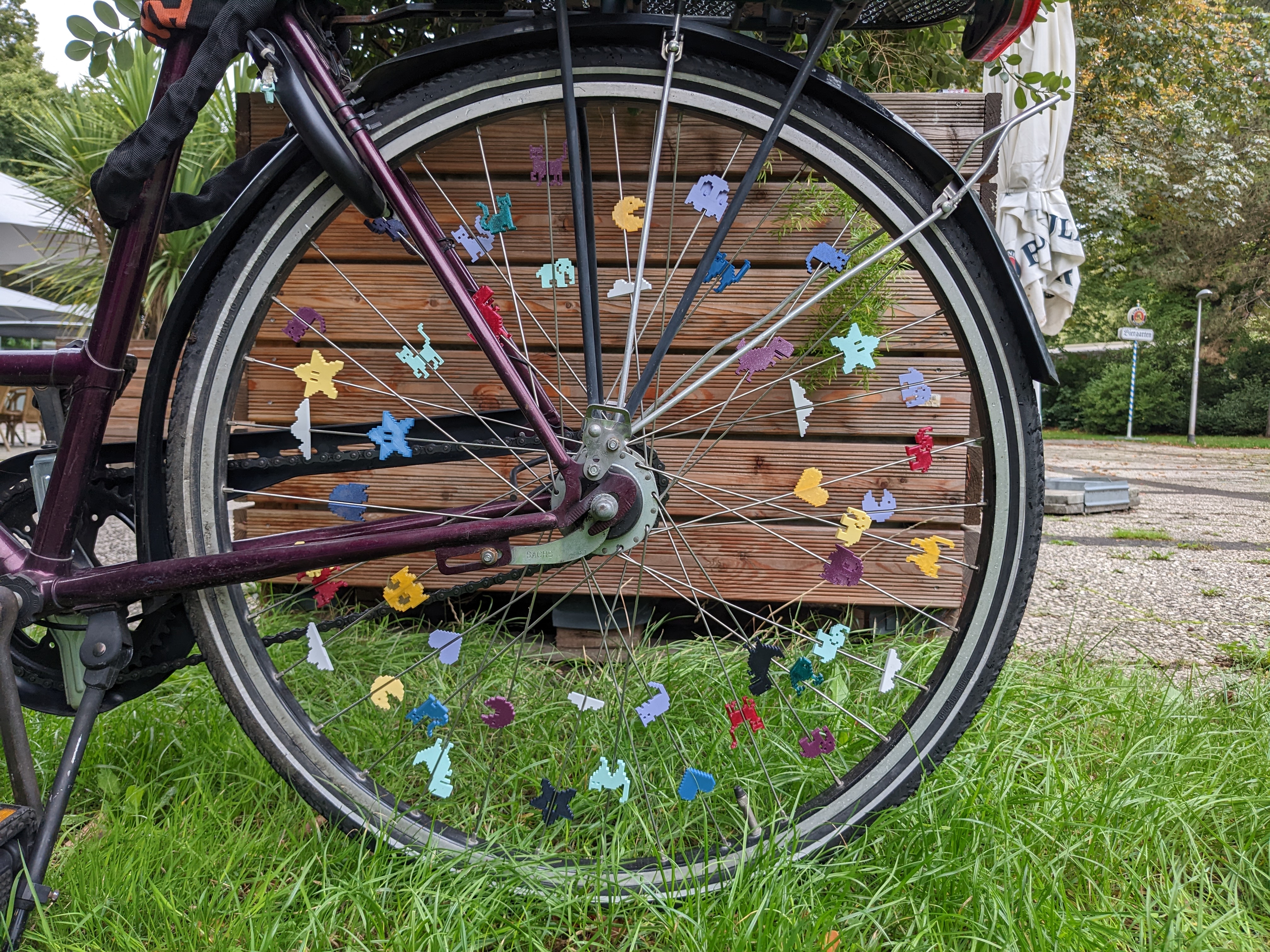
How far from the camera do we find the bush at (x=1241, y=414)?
16.1 meters

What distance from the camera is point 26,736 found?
1.12 meters

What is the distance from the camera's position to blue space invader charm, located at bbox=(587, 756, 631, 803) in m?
1.22

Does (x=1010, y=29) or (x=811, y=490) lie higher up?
(x=1010, y=29)

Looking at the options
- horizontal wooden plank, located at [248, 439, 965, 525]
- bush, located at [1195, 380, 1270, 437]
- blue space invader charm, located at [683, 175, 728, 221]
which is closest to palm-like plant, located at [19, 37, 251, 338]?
horizontal wooden plank, located at [248, 439, 965, 525]

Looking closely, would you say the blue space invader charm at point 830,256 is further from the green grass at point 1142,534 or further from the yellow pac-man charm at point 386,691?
the green grass at point 1142,534

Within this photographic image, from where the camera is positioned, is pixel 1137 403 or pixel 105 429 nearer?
pixel 105 429

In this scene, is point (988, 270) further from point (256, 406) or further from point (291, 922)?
point (256, 406)

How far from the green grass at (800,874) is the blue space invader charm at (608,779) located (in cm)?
17

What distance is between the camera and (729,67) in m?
1.07

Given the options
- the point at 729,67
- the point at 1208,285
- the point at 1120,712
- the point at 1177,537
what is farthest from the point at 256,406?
the point at 1208,285

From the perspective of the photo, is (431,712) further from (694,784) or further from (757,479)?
(757,479)

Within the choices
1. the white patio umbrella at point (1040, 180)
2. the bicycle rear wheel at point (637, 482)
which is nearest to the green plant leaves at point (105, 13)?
the bicycle rear wheel at point (637, 482)

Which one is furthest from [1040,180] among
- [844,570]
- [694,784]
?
[694,784]

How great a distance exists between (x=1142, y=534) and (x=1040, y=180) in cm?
235
